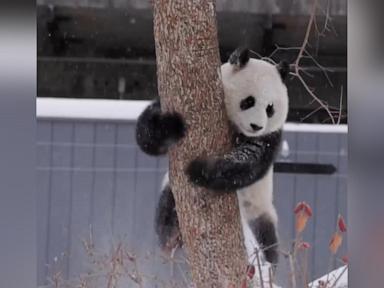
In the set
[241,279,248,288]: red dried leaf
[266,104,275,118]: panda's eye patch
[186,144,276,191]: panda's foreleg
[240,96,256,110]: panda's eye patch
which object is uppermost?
[240,96,256,110]: panda's eye patch

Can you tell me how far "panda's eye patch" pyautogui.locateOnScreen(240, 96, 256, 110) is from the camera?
1538mm

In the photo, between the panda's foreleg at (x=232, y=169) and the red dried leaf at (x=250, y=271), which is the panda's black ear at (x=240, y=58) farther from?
the red dried leaf at (x=250, y=271)

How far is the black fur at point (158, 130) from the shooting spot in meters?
1.45

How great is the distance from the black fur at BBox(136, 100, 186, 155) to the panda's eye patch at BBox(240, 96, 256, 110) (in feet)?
0.53

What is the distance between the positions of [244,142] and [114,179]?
781 mm

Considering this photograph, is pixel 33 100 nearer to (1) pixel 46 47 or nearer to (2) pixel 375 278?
(2) pixel 375 278

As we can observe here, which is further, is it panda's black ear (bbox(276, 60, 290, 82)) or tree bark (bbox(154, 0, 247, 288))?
panda's black ear (bbox(276, 60, 290, 82))

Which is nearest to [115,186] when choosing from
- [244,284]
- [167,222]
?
[167,222]

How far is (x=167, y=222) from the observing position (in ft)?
5.48

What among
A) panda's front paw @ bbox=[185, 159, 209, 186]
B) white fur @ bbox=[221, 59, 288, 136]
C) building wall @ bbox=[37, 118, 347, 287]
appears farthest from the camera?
building wall @ bbox=[37, 118, 347, 287]

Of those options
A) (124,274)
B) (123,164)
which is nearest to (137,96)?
(123,164)

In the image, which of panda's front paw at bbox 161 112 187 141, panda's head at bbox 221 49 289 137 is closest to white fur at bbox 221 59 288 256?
panda's head at bbox 221 49 289 137

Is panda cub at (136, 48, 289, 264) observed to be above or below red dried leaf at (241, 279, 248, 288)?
above

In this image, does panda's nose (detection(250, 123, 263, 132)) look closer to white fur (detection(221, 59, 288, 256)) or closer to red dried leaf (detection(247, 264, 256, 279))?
white fur (detection(221, 59, 288, 256))
